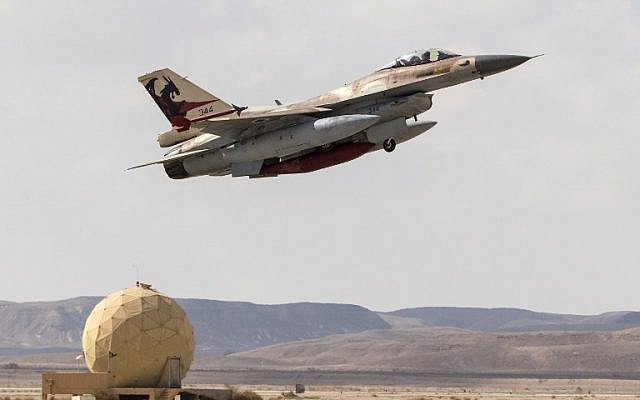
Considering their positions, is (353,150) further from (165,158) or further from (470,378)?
(470,378)

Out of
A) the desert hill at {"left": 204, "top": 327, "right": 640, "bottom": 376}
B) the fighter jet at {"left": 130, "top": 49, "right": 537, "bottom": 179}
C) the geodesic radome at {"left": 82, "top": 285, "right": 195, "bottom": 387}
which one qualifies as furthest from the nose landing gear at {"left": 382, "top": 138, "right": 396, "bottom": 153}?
the desert hill at {"left": 204, "top": 327, "right": 640, "bottom": 376}

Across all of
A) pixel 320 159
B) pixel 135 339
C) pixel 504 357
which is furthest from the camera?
pixel 504 357

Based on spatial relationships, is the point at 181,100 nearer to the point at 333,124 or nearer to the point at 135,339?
the point at 333,124

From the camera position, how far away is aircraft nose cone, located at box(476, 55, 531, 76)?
45375 millimetres

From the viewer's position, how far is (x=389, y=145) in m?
46.6

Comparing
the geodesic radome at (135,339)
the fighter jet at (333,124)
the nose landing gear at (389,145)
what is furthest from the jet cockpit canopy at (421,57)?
the geodesic radome at (135,339)

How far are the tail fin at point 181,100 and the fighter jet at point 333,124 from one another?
1515mm

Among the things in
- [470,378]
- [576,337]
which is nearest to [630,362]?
[576,337]

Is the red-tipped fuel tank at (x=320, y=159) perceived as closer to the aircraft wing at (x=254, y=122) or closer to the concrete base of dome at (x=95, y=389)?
the aircraft wing at (x=254, y=122)

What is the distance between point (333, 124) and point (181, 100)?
9755 mm

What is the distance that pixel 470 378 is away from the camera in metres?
121

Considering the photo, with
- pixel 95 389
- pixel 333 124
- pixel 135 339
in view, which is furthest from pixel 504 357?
pixel 333 124

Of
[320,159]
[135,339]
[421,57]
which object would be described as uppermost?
[421,57]

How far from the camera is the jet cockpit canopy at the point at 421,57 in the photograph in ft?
153
